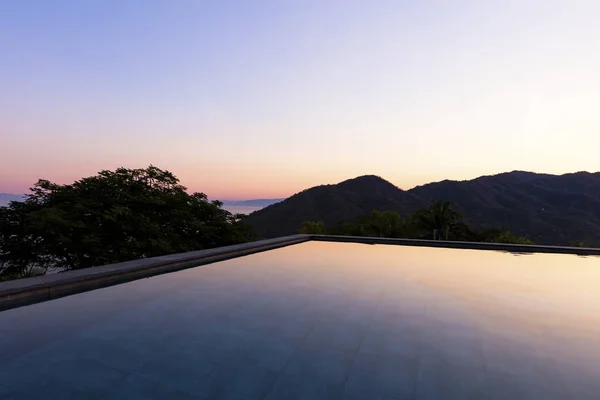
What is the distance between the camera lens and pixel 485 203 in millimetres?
112812

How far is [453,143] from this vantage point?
24969 millimetres

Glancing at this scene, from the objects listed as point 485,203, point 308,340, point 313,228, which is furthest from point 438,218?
point 485,203

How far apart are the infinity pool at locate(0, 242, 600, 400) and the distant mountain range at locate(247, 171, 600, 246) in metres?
80.0

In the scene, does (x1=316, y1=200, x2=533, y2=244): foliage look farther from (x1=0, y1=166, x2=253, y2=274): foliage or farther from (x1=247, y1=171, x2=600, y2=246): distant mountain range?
(x1=247, y1=171, x2=600, y2=246): distant mountain range

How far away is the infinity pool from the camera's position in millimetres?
3100

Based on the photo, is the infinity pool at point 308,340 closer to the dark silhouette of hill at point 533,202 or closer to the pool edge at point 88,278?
the pool edge at point 88,278

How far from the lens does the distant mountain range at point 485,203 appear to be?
90.9m

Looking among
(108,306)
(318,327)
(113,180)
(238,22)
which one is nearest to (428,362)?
(318,327)

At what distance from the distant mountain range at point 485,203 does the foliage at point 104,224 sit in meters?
68.0

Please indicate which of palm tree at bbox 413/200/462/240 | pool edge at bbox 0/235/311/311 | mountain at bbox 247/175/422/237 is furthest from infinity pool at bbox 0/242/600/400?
mountain at bbox 247/175/422/237

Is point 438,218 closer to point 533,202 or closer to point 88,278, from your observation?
point 88,278

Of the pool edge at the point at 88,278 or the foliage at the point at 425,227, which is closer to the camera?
the pool edge at the point at 88,278

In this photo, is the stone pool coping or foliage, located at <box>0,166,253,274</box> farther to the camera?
foliage, located at <box>0,166,253,274</box>

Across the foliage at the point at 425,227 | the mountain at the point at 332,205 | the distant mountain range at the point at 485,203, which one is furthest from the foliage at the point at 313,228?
the mountain at the point at 332,205
